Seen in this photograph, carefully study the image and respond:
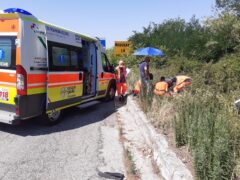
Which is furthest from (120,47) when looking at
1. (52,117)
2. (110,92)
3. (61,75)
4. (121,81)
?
(52,117)

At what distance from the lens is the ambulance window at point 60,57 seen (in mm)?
8130

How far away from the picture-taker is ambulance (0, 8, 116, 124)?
7.05 meters

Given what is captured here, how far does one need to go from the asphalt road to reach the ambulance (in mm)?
464

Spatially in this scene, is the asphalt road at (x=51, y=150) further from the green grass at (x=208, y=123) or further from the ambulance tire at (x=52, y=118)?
the green grass at (x=208, y=123)

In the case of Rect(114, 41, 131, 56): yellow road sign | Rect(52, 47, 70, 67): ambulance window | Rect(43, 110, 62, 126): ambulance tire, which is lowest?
Rect(43, 110, 62, 126): ambulance tire

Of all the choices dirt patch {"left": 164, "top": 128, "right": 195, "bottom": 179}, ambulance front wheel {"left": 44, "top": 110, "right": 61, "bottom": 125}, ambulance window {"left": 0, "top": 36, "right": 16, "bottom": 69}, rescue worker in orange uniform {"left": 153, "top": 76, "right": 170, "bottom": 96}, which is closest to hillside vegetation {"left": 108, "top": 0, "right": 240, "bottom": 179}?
dirt patch {"left": 164, "top": 128, "right": 195, "bottom": 179}

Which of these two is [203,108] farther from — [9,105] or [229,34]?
[229,34]

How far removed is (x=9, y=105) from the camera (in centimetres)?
722

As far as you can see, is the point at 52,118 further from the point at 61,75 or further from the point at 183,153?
the point at 183,153

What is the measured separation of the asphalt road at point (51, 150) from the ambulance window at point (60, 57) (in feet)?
5.49

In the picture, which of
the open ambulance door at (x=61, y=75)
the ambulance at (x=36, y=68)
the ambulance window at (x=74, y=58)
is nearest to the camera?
the ambulance at (x=36, y=68)

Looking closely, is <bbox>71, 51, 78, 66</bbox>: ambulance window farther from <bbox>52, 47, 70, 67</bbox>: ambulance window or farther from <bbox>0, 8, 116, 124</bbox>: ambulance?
<bbox>52, 47, 70, 67</bbox>: ambulance window

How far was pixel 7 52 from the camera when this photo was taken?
7.26 m

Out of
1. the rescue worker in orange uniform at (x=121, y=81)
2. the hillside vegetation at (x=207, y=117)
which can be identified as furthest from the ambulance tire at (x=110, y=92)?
the hillside vegetation at (x=207, y=117)
